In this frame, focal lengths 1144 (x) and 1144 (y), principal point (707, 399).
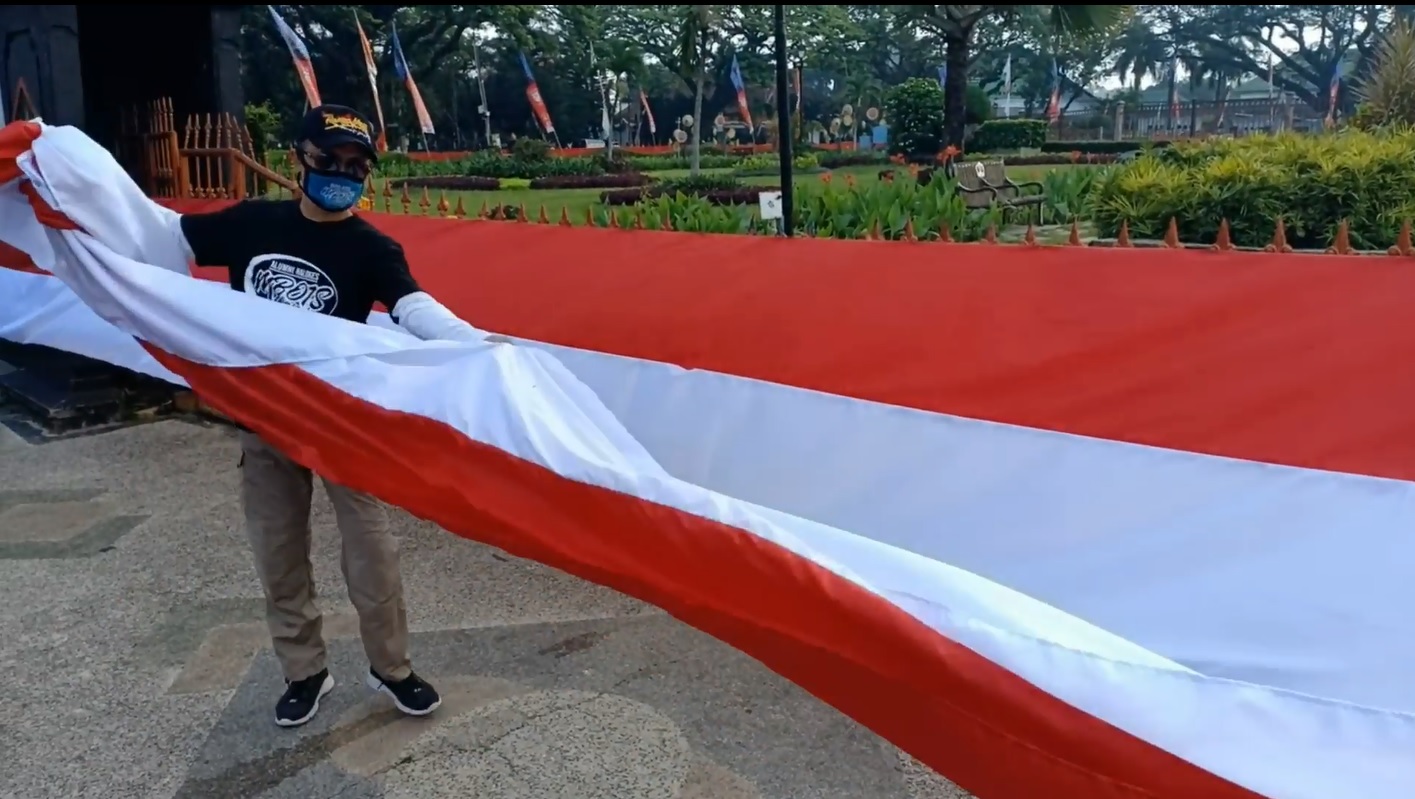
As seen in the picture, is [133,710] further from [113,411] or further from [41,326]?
[113,411]

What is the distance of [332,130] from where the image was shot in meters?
2.92

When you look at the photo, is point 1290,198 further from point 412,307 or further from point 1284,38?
point 1284,38

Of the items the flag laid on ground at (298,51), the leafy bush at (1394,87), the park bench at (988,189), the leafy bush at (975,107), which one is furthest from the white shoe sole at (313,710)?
the leafy bush at (975,107)

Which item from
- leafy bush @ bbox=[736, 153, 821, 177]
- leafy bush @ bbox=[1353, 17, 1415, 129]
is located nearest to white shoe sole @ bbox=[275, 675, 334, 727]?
leafy bush @ bbox=[1353, 17, 1415, 129]

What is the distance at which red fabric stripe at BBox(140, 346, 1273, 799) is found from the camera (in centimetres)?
148

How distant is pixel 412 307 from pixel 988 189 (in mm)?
11014

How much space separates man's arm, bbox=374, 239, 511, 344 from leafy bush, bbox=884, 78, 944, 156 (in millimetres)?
26267

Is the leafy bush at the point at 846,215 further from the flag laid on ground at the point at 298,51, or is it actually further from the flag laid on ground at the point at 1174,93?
the flag laid on ground at the point at 1174,93

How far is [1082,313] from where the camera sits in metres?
2.96

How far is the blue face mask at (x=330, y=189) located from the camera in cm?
297

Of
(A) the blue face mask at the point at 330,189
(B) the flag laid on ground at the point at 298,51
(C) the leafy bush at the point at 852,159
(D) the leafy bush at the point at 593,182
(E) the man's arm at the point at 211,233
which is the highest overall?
(B) the flag laid on ground at the point at 298,51

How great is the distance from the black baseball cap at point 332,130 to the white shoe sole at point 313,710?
160 centimetres

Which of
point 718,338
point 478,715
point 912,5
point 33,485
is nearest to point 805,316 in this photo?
point 718,338

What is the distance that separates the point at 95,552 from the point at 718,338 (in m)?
3.06
